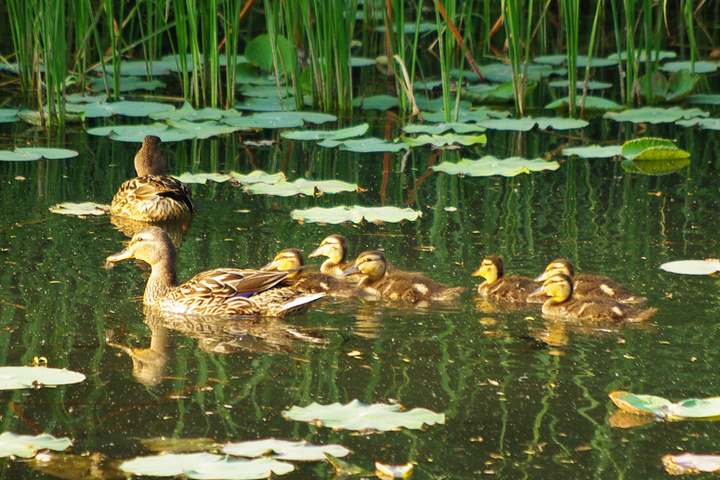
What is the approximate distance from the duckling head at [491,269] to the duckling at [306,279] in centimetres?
72

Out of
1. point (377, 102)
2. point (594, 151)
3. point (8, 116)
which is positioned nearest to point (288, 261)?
point (594, 151)

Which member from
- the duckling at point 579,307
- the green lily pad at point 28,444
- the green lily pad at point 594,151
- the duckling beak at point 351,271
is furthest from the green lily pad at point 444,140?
the green lily pad at point 28,444

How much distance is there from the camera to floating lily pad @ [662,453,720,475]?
3.67 m

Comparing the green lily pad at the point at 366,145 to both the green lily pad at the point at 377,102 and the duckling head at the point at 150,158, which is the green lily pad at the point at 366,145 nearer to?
the duckling head at the point at 150,158

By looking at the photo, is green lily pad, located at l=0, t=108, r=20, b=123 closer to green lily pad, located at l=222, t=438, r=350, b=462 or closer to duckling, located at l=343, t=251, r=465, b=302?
duckling, located at l=343, t=251, r=465, b=302

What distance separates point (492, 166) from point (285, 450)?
4.94m

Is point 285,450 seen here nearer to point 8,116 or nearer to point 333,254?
point 333,254

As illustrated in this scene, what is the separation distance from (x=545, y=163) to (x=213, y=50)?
11.3 ft

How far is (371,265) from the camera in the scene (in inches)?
238

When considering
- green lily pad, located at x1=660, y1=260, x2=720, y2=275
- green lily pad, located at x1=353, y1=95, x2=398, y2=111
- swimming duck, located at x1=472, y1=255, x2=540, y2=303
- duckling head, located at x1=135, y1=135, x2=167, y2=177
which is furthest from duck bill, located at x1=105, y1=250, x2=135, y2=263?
green lily pad, located at x1=353, y1=95, x2=398, y2=111

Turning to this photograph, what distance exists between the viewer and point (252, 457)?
3.61 meters

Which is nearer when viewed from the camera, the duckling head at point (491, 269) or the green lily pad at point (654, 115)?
the duckling head at point (491, 269)

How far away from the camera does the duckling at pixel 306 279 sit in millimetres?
6039

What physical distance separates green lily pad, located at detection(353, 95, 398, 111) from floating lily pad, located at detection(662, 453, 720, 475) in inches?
290
